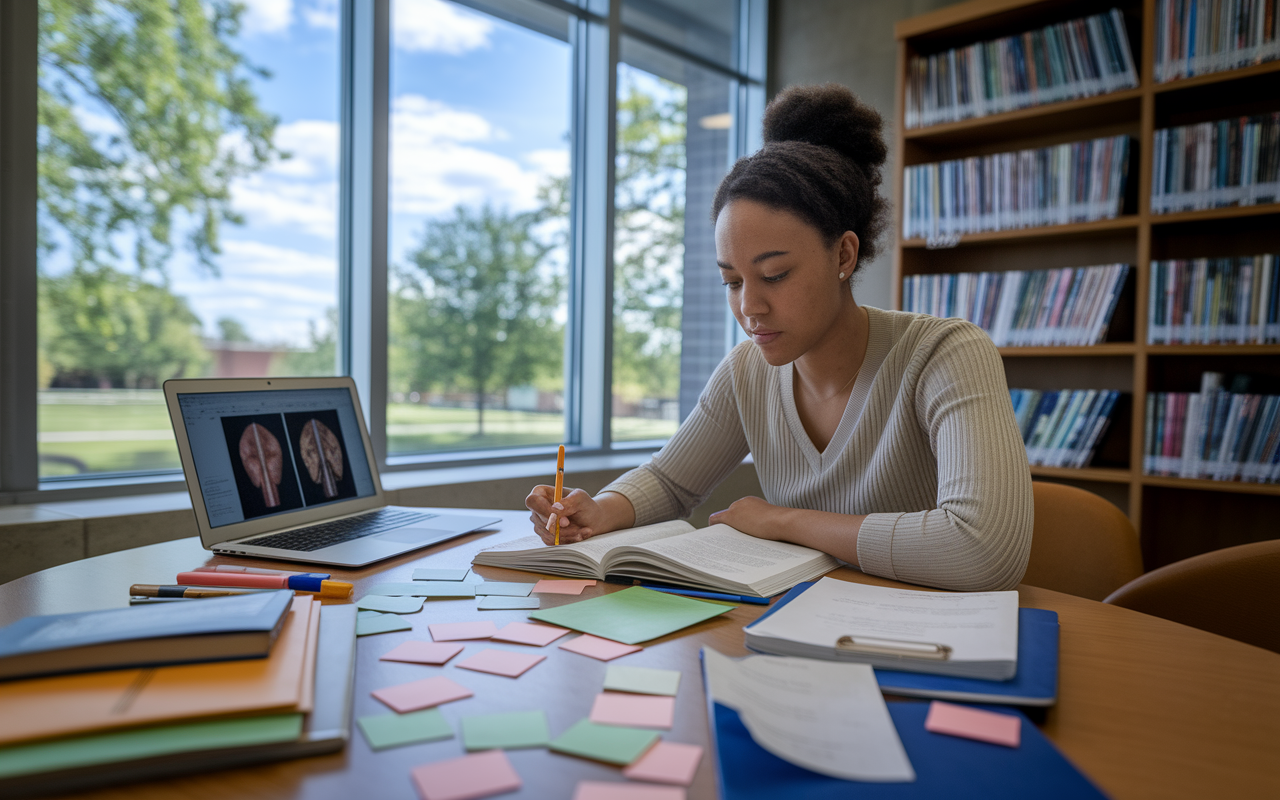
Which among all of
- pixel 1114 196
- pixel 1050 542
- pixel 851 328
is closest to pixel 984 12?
pixel 1114 196

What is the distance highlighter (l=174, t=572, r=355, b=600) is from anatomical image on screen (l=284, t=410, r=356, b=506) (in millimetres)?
435

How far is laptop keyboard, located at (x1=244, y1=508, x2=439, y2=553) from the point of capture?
45.5 inches

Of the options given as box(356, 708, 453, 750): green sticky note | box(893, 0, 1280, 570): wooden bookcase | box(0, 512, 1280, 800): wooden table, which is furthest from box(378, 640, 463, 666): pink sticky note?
box(893, 0, 1280, 570): wooden bookcase

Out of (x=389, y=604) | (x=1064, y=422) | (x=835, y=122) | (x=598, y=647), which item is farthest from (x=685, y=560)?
(x=1064, y=422)

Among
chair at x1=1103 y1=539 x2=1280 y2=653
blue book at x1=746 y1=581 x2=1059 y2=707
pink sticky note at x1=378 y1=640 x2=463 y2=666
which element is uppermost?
blue book at x1=746 y1=581 x2=1059 y2=707

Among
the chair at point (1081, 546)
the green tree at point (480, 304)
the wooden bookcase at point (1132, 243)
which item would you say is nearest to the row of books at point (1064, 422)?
the wooden bookcase at point (1132, 243)

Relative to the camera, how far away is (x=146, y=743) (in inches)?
19.5

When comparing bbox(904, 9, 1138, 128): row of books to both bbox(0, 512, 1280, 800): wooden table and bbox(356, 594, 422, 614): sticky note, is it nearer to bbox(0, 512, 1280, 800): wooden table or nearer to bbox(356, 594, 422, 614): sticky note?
bbox(0, 512, 1280, 800): wooden table

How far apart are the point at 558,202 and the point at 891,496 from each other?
6.74 feet

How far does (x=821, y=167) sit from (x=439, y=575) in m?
0.90

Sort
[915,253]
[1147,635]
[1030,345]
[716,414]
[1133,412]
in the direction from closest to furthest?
1. [1147,635]
2. [716,414]
3. [1133,412]
4. [1030,345]
5. [915,253]

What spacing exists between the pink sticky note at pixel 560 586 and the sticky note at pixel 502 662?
217 millimetres

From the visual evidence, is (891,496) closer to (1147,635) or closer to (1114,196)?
(1147,635)

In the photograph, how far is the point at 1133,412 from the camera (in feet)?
7.89
